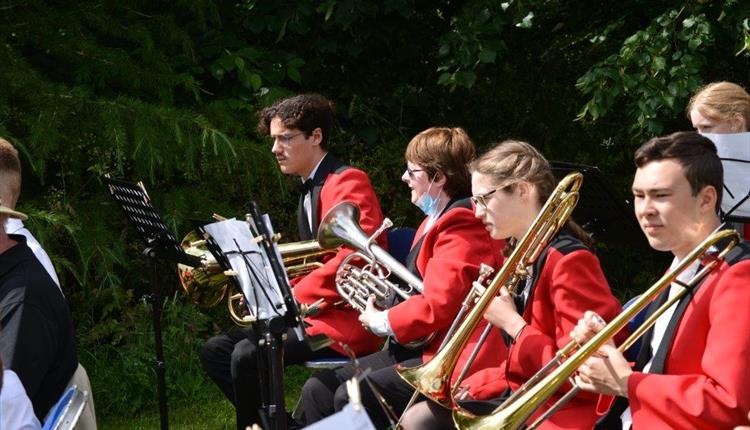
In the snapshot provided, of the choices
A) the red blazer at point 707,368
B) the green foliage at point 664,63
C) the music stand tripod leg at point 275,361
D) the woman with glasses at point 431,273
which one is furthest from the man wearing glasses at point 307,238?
the red blazer at point 707,368

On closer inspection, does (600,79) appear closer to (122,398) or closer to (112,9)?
(112,9)

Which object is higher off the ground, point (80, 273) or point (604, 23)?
point (604, 23)

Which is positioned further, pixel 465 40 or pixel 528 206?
pixel 465 40

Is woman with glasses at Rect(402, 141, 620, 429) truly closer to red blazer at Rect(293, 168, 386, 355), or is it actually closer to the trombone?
the trombone

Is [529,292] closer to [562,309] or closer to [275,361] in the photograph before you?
[562,309]

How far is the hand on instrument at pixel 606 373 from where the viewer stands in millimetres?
2791

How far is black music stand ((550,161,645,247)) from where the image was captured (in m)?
4.15

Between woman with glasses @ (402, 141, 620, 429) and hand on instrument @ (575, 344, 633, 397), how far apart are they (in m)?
0.39

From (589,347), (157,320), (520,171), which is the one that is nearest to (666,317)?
(589,347)

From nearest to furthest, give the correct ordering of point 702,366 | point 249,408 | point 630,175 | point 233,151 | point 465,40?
point 702,366 < point 249,408 < point 233,151 < point 465,40 < point 630,175

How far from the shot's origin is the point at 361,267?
4.60 metres

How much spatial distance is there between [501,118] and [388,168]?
0.89 m

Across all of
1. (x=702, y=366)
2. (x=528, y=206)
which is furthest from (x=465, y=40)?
(x=702, y=366)

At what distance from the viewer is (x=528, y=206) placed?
3.59 m
